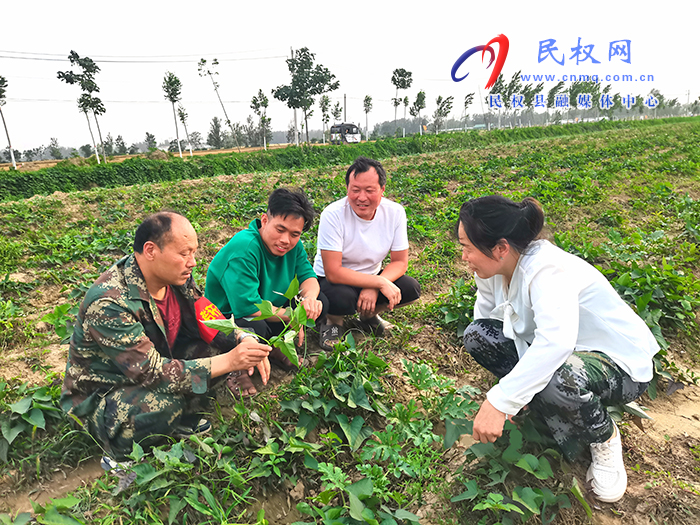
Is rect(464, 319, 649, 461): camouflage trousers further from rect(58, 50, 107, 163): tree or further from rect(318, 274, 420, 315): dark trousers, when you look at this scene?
rect(58, 50, 107, 163): tree

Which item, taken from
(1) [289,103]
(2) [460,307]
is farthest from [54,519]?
(1) [289,103]

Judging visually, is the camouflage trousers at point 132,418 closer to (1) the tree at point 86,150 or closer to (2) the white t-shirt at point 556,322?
(2) the white t-shirt at point 556,322

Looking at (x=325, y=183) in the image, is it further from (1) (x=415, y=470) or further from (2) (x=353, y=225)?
(1) (x=415, y=470)

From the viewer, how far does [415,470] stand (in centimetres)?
166

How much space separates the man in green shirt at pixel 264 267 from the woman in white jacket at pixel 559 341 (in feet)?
3.09

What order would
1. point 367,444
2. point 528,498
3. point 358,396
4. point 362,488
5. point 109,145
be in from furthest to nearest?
point 109,145
point 358,396
point 367,444
point 362,488
point 528,498

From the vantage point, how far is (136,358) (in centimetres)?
158

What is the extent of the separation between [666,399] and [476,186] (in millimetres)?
5500

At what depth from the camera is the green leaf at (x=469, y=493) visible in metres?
1.50

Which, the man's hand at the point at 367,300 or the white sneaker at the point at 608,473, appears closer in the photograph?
the white sneaker at the point at 608,473

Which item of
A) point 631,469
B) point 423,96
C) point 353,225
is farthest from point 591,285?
point 423,96

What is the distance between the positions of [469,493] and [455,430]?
219 millimetres

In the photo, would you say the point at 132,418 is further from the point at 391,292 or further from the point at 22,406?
the point at 391,292

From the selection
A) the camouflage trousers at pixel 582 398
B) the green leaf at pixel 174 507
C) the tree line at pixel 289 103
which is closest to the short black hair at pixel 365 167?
the camouflage trousers at pixel 582 398
